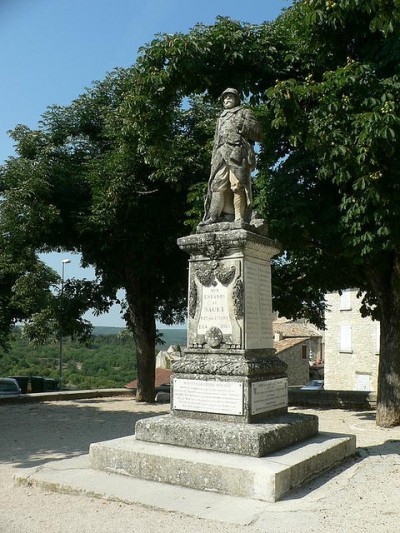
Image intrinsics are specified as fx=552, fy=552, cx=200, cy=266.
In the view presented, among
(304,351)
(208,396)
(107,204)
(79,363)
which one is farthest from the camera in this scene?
(79,363)

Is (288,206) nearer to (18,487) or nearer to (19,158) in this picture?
(18,487)

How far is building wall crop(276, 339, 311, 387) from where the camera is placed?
139 ft

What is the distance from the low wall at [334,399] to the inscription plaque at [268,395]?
30.9 feet

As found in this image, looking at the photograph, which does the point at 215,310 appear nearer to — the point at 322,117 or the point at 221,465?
the point at 221,465

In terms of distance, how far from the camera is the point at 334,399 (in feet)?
54.8

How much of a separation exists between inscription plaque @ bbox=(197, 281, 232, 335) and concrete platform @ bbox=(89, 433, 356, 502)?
156 cm

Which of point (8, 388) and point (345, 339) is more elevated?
point (345, 339)

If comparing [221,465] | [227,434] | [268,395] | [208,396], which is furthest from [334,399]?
[221,465]

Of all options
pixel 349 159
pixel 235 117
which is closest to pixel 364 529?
pixel 235 117

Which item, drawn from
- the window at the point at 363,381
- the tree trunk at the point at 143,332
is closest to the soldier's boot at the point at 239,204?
the tree trunk at the point at 143,332

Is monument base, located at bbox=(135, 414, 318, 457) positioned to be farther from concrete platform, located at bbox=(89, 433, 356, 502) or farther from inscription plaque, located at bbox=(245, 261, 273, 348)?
inscription plaque, located at bbox=(245, 261, 273, 348)

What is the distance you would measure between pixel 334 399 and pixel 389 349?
524 cm

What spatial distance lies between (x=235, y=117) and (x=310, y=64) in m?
4.93

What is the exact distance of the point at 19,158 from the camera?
16375 millimetres
